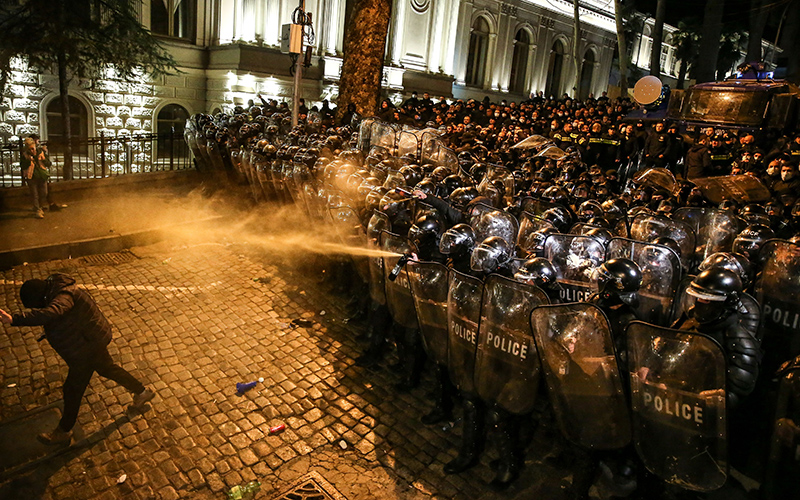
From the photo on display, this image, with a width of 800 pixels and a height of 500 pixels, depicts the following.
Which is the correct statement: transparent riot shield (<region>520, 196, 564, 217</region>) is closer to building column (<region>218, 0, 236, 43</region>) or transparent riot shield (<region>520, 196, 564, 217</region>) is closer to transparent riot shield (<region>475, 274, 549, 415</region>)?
transparent riot shield (<region>475, 274, 549, 415</region>)

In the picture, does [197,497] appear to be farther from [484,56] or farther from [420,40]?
[484,56]

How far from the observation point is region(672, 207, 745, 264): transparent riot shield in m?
6.80

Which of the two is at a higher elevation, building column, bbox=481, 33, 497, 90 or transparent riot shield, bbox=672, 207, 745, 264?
building column, bbox=481, 33, 497, 90

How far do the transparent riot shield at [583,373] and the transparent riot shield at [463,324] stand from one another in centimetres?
66

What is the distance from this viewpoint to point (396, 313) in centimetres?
563

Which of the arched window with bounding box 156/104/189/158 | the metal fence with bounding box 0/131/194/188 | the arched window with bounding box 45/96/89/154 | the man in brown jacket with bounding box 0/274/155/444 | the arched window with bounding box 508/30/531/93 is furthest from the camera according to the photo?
the arched window with bounding box 508/30/531/93

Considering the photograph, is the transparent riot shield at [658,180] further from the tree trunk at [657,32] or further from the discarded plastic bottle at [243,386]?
the tree trunk at [657,32]

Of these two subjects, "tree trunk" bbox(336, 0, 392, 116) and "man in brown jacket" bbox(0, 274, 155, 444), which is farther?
"tree trunk" bbox(336, 0, 392, 116)

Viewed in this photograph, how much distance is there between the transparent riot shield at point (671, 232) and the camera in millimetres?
6648

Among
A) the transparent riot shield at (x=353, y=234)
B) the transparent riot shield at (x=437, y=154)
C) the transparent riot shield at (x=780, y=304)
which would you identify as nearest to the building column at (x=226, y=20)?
the transparent riot shield at (x=437, y=154)

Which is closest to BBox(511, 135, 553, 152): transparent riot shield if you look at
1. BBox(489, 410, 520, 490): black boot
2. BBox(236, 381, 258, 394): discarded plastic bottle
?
BBox(236, 381, 258, 394): discarded plastic bottle

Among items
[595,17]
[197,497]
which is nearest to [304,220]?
[197,497]

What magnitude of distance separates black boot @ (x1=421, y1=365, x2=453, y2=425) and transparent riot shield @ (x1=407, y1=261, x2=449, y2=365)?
0.29 m

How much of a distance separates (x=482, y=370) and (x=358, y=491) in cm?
135
